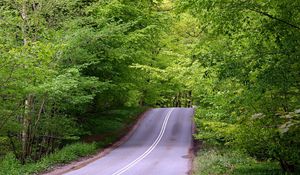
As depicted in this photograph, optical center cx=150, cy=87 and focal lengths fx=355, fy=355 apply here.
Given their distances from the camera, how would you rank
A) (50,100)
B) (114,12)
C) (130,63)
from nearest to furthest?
(50,100) < (114,12) < (130,63)

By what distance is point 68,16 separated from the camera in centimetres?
2264

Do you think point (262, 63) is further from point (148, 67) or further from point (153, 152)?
point (153, 152)

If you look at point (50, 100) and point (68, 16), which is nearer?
point (50, 100)

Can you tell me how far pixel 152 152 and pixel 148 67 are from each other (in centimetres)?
561

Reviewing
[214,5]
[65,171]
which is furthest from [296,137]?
[65,171]

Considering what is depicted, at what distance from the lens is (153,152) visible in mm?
23344

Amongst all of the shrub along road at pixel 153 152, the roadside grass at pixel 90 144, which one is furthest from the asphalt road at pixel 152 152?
the roadside grass at pixel 90 144

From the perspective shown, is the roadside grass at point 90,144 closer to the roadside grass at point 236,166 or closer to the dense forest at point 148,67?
the dense forest at point 148,67

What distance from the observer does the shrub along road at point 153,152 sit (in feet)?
57.4

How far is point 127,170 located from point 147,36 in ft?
44.4

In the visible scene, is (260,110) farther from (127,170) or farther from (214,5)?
(127,170)

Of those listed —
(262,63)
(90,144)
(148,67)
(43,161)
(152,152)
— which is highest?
(148,67)

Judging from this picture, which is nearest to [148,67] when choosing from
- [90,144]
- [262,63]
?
[90,144]

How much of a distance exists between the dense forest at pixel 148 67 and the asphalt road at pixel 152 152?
2.30 metres
